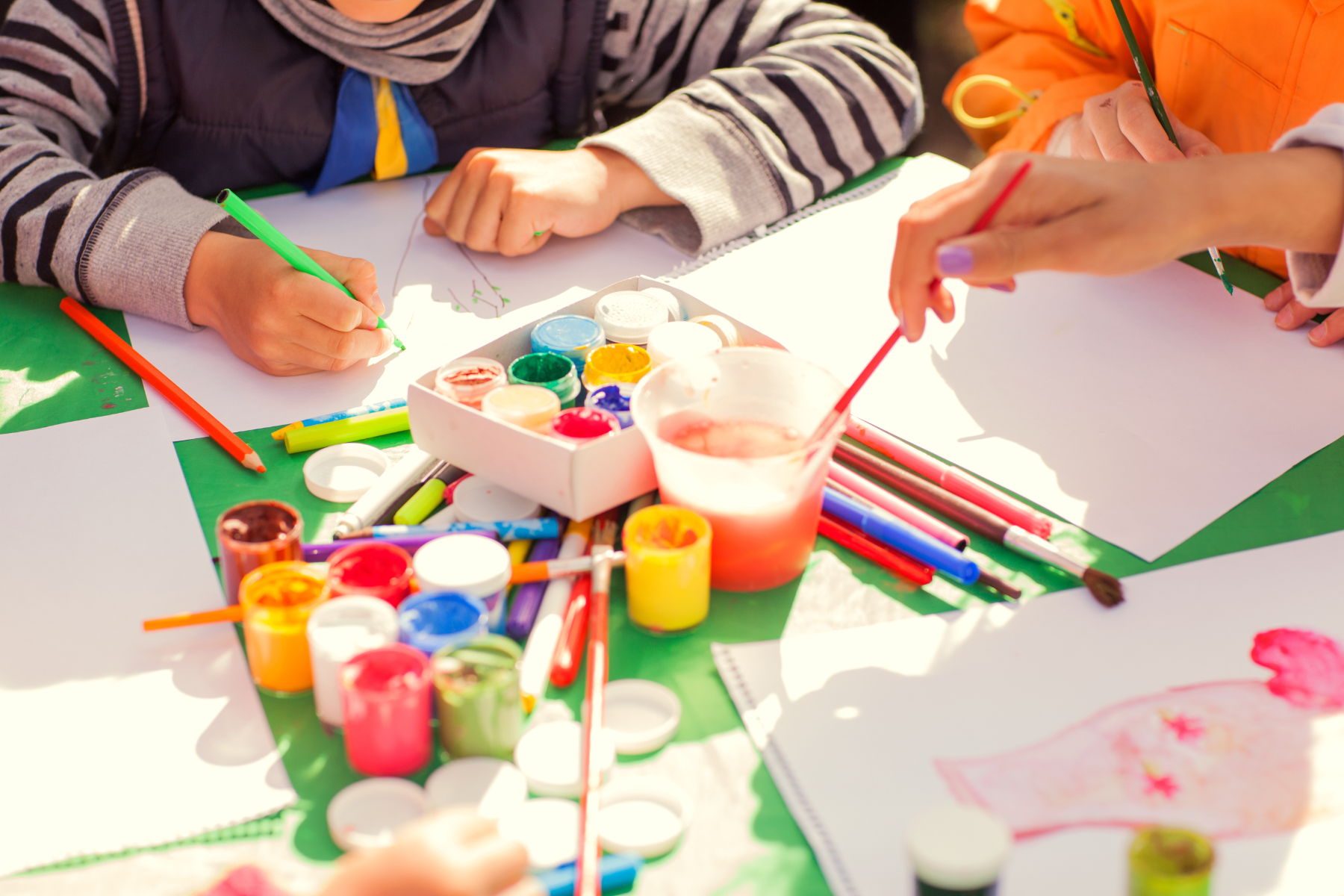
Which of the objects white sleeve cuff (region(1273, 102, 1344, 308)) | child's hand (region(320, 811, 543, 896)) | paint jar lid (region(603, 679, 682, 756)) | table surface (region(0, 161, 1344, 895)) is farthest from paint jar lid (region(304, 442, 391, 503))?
white sleeve cuff (region(1273, 102, 1344, 308))

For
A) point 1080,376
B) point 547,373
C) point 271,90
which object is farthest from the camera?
point 271,90

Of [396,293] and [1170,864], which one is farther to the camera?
[396,293]

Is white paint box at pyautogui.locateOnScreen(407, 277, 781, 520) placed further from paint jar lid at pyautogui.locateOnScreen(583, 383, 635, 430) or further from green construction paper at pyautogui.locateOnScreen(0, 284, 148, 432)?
green construction paper at pyautogui.locateOnScreen(0, 284, 148, 432)

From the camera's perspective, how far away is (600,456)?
1.90ft

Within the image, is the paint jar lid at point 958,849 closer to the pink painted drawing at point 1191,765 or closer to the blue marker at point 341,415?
the pink painted drawing at point 1191,765

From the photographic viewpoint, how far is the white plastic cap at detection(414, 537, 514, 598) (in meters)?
0.52

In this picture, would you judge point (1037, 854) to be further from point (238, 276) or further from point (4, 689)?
point (238, 276)

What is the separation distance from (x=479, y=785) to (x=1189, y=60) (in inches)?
33.4

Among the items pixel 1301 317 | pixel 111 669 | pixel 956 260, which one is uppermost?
pixel 956 260

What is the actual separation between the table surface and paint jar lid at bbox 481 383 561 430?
0.34 ft

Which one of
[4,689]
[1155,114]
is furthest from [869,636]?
[1155,114]

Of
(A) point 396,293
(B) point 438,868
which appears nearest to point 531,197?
(A) point 396,293

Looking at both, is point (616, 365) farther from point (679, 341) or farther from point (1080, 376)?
point (1080, 376)

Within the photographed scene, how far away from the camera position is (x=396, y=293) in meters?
0.87
